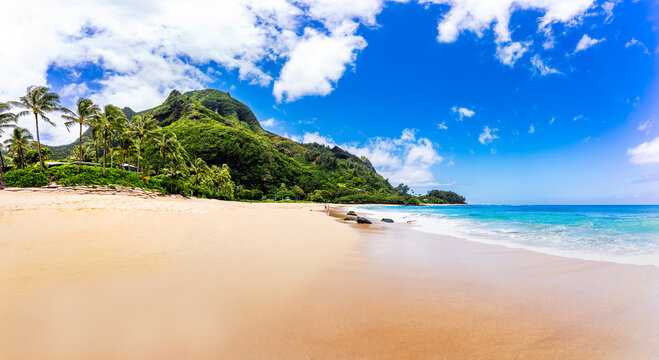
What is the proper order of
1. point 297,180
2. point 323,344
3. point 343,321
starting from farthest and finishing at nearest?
point 297,180, point 343,321, point 323,344

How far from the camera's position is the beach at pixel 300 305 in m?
2.53

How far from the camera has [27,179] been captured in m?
24.6

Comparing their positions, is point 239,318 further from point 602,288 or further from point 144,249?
point 602,288

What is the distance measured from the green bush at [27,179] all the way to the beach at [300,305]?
2720 cm

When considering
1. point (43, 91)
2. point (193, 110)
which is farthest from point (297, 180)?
point (43, 91)

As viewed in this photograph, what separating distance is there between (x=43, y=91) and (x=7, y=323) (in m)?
40.0

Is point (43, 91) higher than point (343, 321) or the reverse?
higher

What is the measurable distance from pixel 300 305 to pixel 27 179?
36871mm

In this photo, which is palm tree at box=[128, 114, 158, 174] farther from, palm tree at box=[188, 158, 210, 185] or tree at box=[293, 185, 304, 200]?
tree at box=[293, 185, 304, 200]

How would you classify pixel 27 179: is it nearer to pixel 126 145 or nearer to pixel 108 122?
pixel 108 122

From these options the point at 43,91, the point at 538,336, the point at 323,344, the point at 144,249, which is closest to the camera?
the point at 323,344

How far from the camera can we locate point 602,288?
15.2ft

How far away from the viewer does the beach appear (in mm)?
2531

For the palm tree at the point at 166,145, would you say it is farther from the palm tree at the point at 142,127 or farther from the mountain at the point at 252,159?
the mountain at the point at 252,159
